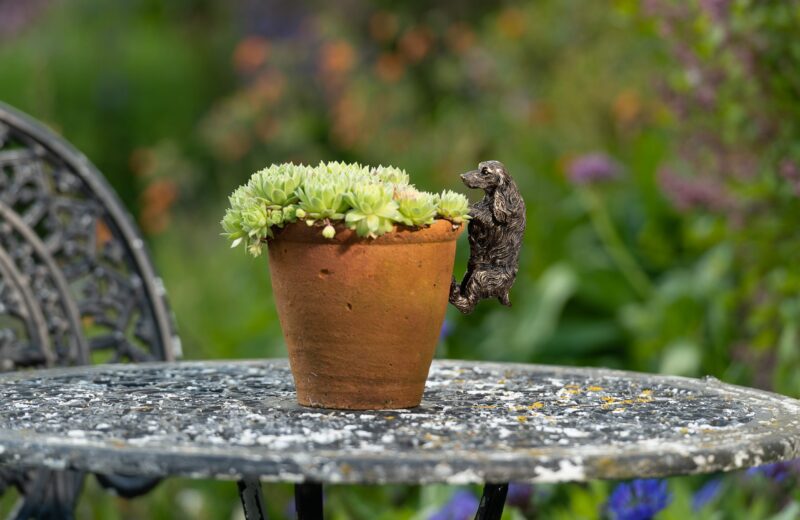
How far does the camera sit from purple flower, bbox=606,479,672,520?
212 centimetres

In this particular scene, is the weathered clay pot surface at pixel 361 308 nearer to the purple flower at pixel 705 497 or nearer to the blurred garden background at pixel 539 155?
the blurred garden background at pixel 539 155

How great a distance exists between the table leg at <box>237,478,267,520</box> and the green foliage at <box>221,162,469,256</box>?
0.36 m

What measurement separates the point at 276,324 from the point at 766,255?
6.34ft

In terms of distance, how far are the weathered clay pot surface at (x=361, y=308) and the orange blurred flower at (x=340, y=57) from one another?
4706mm

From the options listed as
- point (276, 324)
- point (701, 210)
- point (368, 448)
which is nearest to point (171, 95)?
point (276, 324)

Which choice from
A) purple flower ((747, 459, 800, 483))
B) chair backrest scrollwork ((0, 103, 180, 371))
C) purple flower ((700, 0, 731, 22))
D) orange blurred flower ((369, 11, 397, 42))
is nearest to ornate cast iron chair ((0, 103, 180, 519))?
chair backrest scrollwork ((0, 103, 180, 371))

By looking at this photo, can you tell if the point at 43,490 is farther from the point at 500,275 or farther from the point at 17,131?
the point at 500,275

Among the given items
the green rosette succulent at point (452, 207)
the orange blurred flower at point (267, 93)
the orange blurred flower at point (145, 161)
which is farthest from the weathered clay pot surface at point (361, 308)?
the orange blurred flower at point (267, 93)

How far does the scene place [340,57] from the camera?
244 inches

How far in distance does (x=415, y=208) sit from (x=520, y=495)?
4.15 feet

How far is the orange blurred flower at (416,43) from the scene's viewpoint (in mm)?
6464

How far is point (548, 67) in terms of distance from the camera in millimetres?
6562

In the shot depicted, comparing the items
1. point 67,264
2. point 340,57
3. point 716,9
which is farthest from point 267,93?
point 67,264

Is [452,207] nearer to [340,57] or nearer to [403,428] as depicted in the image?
[403,428]
